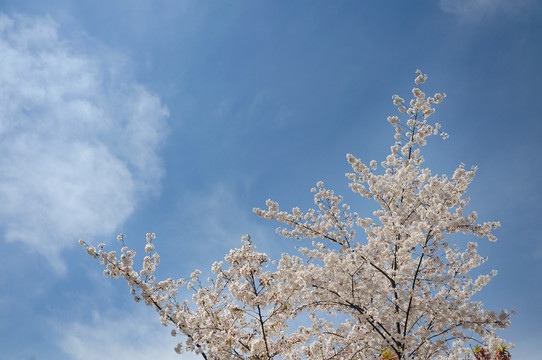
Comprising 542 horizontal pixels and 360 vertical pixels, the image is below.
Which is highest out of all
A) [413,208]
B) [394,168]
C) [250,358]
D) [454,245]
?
[394,168]

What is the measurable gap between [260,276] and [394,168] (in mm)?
5159

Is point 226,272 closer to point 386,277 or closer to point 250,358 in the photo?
point 250,358

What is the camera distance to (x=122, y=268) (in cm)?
775

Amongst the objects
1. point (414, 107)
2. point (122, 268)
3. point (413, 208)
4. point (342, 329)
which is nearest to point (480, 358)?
point (342, 329)

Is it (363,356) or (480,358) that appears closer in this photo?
(363,356)

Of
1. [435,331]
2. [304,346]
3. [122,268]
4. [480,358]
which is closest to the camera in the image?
[122,268]

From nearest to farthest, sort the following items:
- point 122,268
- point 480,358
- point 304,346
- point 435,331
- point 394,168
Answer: point 122,268
point 435,331
point 304,346
point 394,168
point 480,358

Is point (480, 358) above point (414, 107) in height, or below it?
below

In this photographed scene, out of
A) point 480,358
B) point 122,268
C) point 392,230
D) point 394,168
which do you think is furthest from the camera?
point 480,358

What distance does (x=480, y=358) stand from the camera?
17625 millimetres

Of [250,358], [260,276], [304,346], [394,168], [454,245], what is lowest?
[250,358]

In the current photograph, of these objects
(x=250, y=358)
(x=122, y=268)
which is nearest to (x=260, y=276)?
(x=250, y=358)

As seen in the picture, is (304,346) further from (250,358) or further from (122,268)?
(122,268)

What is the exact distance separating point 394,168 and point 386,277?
325cm
